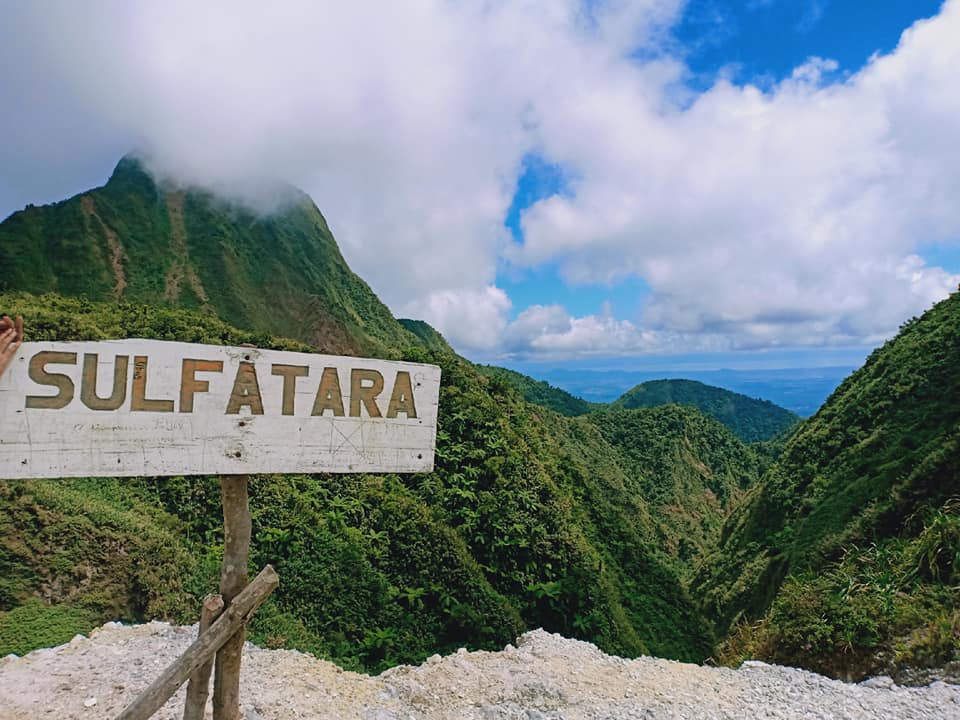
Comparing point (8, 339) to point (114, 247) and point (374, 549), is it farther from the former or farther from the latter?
point (114, 247)

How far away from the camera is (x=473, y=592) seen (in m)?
9.88

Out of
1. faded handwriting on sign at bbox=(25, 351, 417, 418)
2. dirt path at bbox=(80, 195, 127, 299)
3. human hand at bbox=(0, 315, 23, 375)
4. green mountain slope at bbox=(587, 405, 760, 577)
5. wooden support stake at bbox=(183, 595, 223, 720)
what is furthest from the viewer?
green mountain slope at bbox=(587, 405, 760, 577)

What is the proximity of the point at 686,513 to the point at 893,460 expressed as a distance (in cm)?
3067

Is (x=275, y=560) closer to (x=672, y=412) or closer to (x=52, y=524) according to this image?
(x=52, y=524)

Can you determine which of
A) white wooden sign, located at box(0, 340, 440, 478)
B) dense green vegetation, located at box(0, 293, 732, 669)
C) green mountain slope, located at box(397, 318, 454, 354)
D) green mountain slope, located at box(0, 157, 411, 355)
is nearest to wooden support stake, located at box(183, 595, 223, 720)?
white wooden sign, located at box(0, 340, 440, 478)

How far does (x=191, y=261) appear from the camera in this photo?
3966cm

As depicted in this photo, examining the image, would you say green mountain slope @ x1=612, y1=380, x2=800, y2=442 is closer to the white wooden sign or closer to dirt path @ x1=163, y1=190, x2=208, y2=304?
Answer: dirt path @ x1=163, y1=190, x2=208, y2=304

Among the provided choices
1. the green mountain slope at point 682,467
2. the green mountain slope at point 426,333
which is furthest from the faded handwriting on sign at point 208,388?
the green mountain slope at point 426,333

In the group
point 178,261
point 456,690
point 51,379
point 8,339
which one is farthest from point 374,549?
point 178,261

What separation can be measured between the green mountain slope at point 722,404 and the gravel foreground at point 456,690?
91854 millimetres

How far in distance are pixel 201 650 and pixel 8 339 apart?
1809 mm

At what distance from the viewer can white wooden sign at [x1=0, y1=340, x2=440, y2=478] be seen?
2713 millimetres

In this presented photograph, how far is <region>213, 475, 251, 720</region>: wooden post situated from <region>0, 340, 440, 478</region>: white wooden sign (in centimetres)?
29

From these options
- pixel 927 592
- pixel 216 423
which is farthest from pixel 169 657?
pixel 927 592
